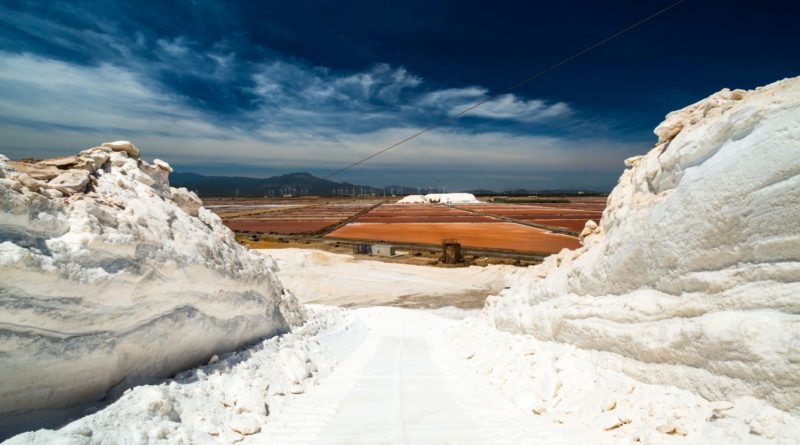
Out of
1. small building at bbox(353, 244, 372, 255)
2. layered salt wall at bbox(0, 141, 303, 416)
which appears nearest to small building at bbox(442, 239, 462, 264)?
small building at bbox(353, 244, 372, 255)

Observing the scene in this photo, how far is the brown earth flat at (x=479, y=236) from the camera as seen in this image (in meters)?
24.9

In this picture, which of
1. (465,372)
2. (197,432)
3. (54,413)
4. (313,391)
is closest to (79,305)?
(54,413)

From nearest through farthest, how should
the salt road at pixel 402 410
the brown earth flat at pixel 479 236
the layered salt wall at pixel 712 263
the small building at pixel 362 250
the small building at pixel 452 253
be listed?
the layered salt wall at pixel 712 263, the salt road at pixel 402 410, the small building at pixel 452 253, the small building at pixel 362 250, the brown earth flat at pixel 479 236

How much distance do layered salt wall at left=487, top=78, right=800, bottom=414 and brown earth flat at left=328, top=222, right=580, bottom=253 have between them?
1859 centimetres

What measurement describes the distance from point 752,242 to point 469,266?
16858 mm

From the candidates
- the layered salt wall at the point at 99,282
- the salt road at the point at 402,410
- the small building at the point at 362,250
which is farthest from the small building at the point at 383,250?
the layered salt wall at the point at 99,282

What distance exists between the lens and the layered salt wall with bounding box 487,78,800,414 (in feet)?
9.37

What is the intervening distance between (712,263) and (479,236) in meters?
→ 26.8

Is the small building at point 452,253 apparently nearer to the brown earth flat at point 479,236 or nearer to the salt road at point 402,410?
the brown earth flat at point 479,236

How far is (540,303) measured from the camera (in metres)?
5.94

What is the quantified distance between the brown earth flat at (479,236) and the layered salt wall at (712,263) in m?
18.6

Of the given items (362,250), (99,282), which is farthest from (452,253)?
(99,282)

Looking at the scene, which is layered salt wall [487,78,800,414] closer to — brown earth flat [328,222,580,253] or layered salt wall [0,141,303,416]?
layered salt wall [0,141,303,416]

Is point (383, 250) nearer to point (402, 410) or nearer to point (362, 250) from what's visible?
point (362, 250)
